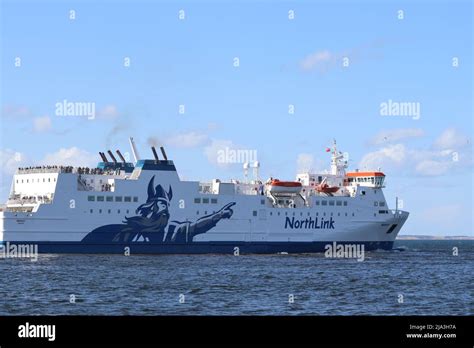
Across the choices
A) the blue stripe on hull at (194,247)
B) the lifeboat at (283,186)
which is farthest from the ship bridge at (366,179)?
the lifeboat at (283,186)

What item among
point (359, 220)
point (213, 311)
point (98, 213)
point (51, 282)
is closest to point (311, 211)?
point (359, 220)

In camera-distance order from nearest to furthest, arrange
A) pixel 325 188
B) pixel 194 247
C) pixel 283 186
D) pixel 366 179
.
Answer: pixel 194 247 → pixel 283 186 → pixel 325 188 → pixel 366 179

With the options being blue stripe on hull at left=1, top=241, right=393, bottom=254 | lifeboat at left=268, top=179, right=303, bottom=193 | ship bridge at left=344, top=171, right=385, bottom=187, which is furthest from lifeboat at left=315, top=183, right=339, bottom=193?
blue stripe on hull at left=1, top=241, right=393, bottom=254

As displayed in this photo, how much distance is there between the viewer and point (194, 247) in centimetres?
6119

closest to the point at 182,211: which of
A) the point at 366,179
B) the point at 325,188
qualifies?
the point at 325,188

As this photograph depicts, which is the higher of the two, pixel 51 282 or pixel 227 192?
pixel 227 192

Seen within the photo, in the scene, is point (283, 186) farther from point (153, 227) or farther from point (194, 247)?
point (153, 227)

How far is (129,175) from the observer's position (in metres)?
60.4

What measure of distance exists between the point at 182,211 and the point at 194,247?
2.89 meters

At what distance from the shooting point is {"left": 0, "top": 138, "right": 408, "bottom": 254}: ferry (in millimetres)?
56406

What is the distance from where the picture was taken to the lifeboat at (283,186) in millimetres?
65438

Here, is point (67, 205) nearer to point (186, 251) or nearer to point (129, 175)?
point (129, 175)
